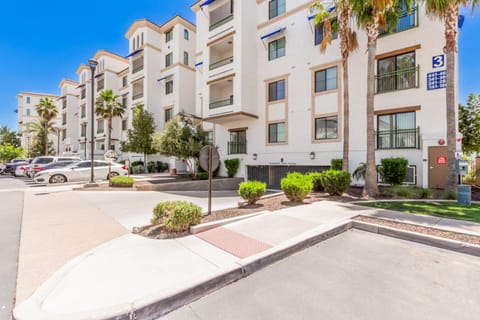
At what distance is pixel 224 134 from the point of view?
21.3m

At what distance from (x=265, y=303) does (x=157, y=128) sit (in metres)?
27.3

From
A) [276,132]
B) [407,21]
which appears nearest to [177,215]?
[276,132]

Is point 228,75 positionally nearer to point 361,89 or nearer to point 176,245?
point 361,89

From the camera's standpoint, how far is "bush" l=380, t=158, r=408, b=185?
1216cm

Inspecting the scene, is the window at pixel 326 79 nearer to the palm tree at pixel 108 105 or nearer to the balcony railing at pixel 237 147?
the balcony railing at pixel 237 147

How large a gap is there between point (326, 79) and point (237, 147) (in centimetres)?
891

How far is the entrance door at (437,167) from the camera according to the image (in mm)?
11555

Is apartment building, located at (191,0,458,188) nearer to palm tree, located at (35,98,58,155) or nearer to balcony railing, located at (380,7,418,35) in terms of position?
balcony railing, located at (380,7,418,35)

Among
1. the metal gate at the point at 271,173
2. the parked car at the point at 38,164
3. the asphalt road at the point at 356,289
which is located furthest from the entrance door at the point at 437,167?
the parked car at the point at 38,164

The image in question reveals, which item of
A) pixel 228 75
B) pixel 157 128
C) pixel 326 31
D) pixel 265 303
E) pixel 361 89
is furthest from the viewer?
pixel 157 128

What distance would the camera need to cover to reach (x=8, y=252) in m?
4.94

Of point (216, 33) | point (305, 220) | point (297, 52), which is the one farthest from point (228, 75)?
point (305, 220)

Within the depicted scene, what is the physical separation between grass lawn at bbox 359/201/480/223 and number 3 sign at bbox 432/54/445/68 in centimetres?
777

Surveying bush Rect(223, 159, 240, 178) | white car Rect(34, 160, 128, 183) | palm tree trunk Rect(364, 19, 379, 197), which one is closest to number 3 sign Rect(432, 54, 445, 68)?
palm tree trunk Rect(364, 19, 379, 197)
